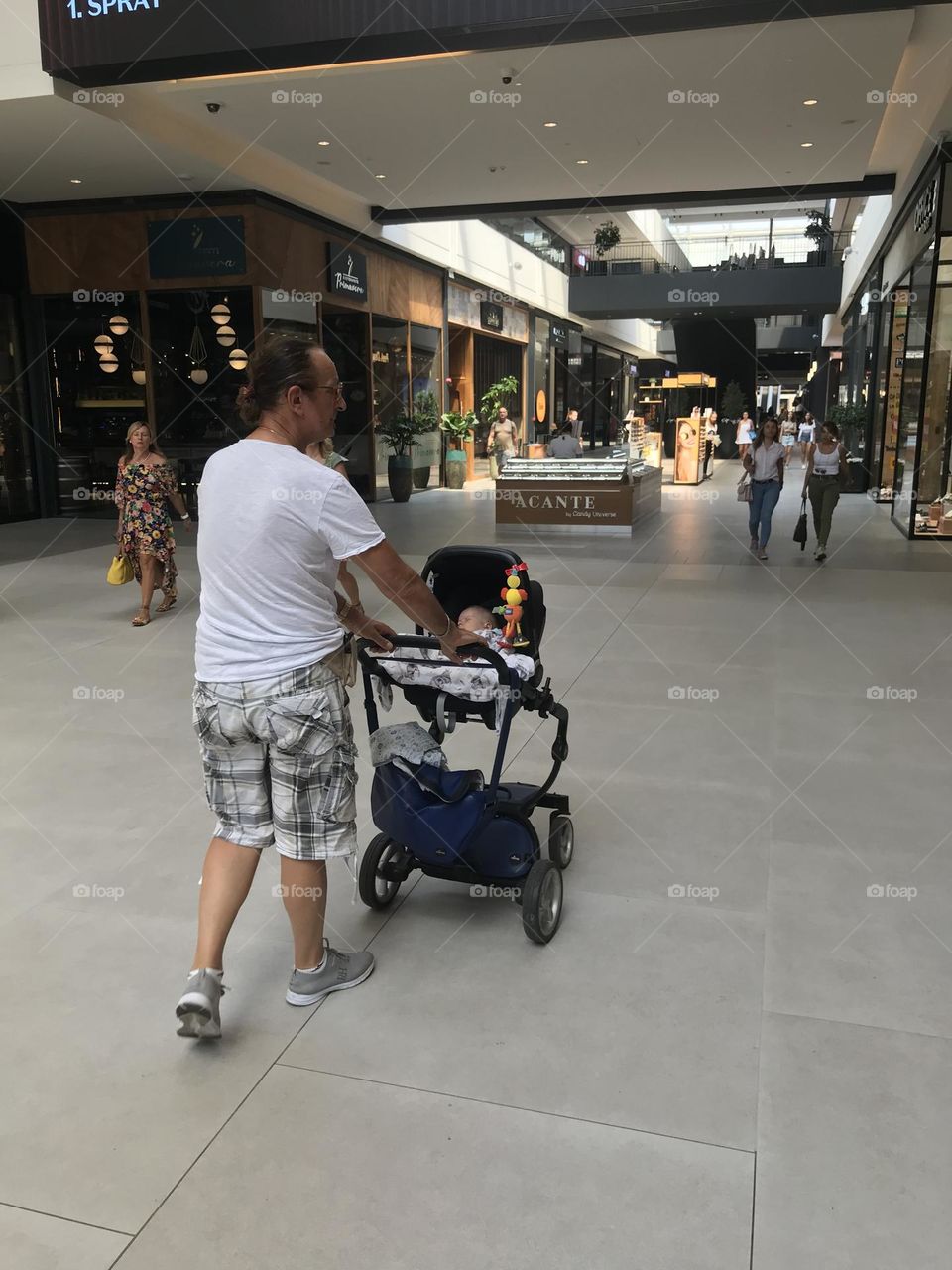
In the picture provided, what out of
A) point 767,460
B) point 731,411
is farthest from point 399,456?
point 731,411

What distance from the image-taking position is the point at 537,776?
4.42m

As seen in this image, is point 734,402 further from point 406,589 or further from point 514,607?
point 406,589

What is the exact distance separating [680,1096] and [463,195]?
13764 millimetres

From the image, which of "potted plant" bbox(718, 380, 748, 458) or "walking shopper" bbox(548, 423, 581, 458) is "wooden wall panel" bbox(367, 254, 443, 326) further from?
"potted plant" bbox(718, 380, 748, 458)

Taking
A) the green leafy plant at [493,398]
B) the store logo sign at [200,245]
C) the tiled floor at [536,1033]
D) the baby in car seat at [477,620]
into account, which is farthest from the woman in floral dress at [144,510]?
the green leafy plant at [493,398]

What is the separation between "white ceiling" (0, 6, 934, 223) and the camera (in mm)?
8180

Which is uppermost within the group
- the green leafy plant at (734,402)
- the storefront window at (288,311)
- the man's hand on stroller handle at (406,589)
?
the storefront window at (288,311)

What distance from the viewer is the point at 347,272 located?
15.4 meters

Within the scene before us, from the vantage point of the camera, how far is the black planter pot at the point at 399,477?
17.2 meters

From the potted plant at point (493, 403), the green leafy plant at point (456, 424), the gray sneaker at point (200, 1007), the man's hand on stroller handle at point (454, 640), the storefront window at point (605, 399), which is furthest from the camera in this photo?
the storefront window at point (605, 399)

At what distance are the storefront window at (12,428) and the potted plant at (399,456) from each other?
19.1ft

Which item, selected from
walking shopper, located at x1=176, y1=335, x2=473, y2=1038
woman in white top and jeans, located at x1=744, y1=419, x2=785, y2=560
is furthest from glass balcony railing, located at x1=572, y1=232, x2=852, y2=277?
walking shopper, located at x1=176, y1=335, x2=473, y2=1038

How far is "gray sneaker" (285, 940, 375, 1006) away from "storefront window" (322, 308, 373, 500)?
1370 centimetres

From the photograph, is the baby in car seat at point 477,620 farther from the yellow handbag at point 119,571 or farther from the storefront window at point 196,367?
the storefront window at point 196,367
